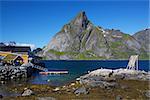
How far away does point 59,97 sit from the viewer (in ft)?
140

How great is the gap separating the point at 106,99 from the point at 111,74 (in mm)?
34677

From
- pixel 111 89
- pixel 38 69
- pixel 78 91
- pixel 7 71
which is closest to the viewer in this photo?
pixel 78 91

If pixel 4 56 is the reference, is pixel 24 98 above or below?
below

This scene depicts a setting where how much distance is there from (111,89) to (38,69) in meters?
62.9

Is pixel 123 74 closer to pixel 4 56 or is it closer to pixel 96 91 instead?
pixel 96 91

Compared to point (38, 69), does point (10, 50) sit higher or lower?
higher

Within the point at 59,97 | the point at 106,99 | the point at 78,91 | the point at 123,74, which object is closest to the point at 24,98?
the point at 59,97

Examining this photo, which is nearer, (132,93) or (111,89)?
(132,93)

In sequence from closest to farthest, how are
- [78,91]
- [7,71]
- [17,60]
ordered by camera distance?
1. [78,91]
2. [7,71]
3. [17,60]

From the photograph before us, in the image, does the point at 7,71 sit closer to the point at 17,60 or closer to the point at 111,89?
the point at 17,60

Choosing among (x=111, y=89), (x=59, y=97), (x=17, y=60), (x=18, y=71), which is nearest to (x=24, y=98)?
(x=59, y=97)

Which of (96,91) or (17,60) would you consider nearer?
(96,91)

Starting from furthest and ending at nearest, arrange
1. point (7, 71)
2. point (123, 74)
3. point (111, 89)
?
1. point (7, 71)
2. point (123, 74)
3. point (111, 89)

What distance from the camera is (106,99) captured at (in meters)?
41.2
